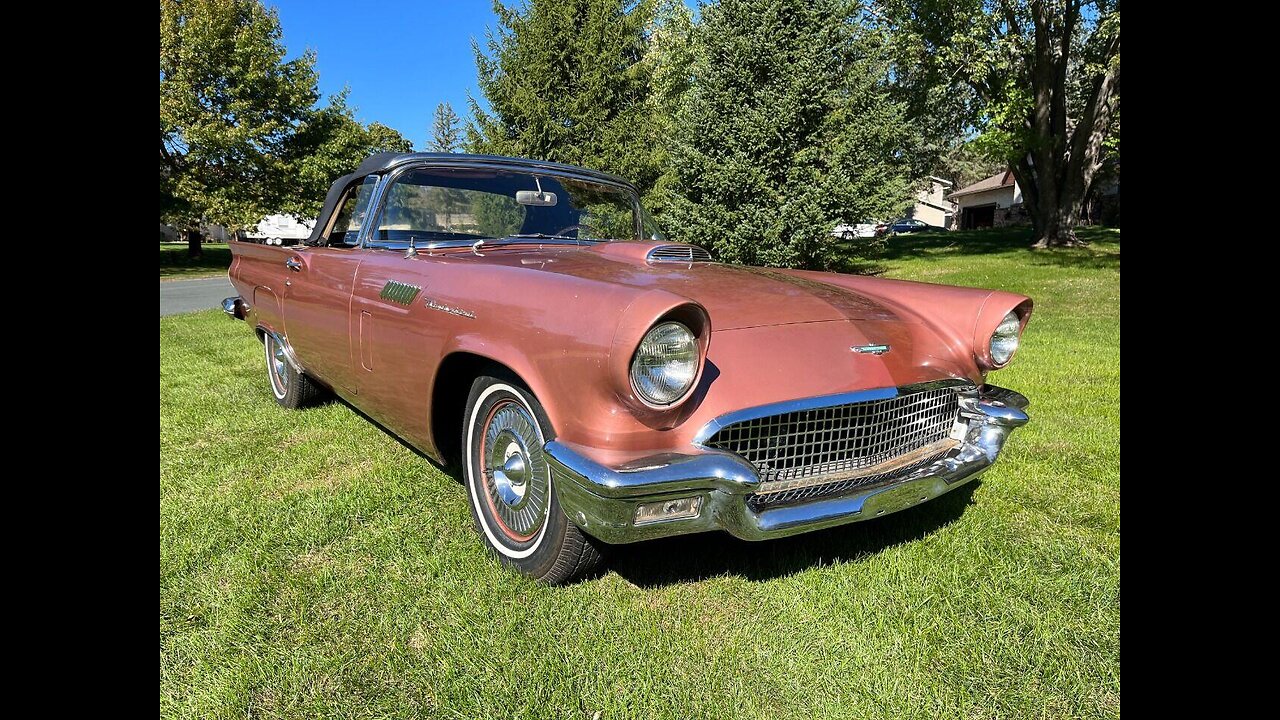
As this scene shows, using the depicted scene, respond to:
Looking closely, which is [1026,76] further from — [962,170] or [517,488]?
[962,170]

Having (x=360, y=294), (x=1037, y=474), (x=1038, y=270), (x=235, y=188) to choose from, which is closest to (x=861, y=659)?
(x=1037, y=474)

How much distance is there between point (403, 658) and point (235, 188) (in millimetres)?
24278

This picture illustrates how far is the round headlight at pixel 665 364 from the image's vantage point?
1.83 m

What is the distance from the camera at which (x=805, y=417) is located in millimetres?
2074

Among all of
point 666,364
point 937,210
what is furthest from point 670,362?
point 937,210

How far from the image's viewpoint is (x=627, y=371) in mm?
1765

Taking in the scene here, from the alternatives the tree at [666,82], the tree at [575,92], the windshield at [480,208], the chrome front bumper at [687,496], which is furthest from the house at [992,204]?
the chrome front bumper at [687,496]

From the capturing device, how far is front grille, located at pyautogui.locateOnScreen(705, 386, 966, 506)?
200cm

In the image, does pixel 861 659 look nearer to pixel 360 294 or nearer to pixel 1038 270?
pixel 360 294

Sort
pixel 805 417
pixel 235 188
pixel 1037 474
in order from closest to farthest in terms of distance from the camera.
→ pixel 805 417 < pixel 1037 474 < pixel 235 188

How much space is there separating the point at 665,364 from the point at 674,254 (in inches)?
50.4

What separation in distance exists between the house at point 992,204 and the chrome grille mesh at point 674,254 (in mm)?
46059
